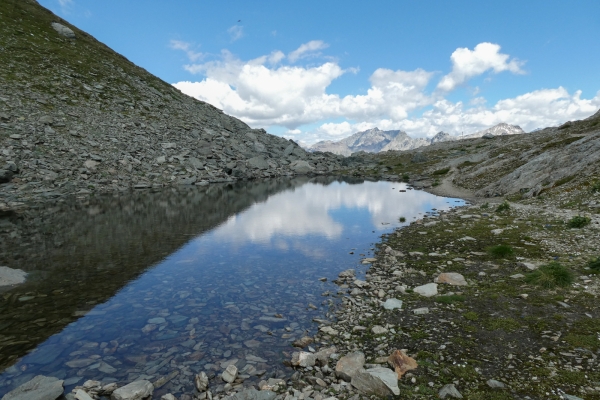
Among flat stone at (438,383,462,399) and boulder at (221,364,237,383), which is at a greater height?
flat stone at (438,383,462,399)

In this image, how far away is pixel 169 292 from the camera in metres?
15.2

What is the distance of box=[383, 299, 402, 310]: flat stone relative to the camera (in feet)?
41.1

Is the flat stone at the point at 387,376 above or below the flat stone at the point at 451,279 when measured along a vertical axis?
below

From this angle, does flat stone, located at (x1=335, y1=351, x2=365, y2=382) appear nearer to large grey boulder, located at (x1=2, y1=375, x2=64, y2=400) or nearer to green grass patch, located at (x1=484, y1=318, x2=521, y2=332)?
green grass patch, located at (x1=484, y1=318, x2=521, y2=332)

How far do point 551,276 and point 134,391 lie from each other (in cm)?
1485

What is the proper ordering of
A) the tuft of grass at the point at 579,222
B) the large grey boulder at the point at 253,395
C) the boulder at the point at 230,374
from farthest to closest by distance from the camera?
the tuft of grass at the point at 579,222
the boulder at the point at 230,374
the large grey boulder at the point at 253,395

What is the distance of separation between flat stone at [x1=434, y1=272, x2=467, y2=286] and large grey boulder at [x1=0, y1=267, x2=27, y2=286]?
1973 cm

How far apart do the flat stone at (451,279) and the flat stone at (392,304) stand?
282cm

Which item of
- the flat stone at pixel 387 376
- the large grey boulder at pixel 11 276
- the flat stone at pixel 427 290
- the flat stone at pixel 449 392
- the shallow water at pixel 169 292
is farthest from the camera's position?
the large grey boulder at pixel 11 276

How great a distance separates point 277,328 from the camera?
38.9ft

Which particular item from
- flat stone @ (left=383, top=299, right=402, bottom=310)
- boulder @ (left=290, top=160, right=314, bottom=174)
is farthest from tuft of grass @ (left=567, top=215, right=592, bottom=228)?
boulder @ (left=290, top=160, right=314, bottom=174)

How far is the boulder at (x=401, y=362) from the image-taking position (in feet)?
27.6

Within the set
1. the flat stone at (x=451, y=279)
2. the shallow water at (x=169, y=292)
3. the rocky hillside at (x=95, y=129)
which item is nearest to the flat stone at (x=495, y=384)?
the shallow water at (x=169, y=292)

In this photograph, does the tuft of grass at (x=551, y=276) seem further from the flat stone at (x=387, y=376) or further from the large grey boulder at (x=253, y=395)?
the large grey boulder at (x=253, y=395)
